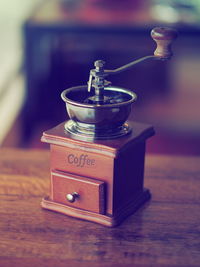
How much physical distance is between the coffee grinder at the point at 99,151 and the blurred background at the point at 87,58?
102 inches

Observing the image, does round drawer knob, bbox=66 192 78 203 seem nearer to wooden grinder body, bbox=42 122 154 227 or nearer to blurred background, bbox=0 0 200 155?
wooden grinder body, bbox=42 122 154 227

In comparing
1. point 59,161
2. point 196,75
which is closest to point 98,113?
point 59,161

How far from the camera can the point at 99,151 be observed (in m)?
1.22

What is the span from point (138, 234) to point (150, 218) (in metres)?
0.09

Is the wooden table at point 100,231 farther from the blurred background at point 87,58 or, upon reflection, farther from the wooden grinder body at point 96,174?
the blurred background at point 87,58

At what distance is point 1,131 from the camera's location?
4.11 meters

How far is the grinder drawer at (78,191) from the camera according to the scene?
1.25 m

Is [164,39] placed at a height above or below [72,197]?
above

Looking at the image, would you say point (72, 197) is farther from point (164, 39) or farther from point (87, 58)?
point (87, 58)

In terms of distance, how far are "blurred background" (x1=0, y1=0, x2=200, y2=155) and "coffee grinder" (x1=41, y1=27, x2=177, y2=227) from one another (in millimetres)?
2598

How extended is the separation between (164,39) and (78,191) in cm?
45

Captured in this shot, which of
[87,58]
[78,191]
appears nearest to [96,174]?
[78,191]

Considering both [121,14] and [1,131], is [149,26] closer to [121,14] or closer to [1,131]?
[121,14]

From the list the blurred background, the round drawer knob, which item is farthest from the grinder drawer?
the blurred background
